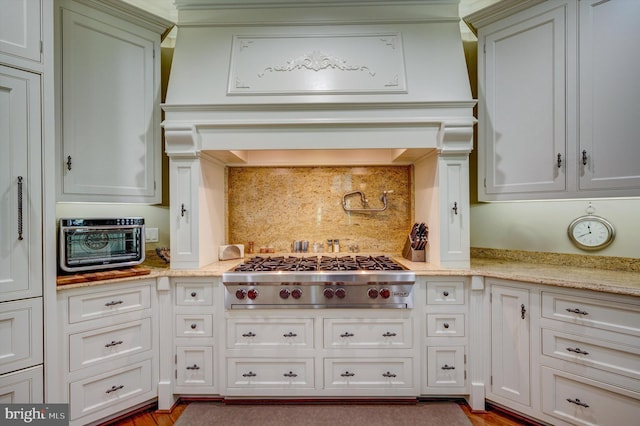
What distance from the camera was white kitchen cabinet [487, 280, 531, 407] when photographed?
1792 mm

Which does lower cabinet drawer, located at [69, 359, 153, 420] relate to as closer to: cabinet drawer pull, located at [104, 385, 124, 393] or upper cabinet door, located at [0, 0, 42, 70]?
cabinet drawer pull, located at [104, 385, 124, 393]

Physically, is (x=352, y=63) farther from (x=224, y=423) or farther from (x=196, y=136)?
(x=224, y=423)

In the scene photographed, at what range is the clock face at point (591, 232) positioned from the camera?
1999mm

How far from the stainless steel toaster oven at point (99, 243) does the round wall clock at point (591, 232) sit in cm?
321

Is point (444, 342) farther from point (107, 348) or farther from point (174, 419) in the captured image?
point (107, 348)

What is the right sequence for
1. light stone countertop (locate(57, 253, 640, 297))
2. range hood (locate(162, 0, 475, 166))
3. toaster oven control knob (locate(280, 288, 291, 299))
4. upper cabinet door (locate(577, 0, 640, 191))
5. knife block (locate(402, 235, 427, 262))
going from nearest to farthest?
1. light stone countertop (locate(57, 253, 640, 297))
2. upper cabinet door (locate(577, 0, 640, 191))
3. toaster oven control knob (locate(280, 288, 291, 299))
4. range hood (locate(162, 0, 475, 166))
5. knife block (locate(402, 235, 427, 262))

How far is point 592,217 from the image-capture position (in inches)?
81.0

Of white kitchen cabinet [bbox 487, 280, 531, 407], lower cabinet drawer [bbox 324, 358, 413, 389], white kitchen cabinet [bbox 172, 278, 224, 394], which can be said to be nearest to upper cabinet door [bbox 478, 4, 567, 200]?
white kitchen cabinet [bbox 487, 280, 531, 407]

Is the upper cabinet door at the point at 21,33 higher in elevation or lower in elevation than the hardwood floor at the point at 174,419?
higher

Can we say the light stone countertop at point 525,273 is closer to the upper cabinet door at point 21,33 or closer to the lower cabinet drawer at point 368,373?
the lower cabinet drawer at point 368,373

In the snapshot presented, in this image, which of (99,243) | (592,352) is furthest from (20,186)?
(592,352)

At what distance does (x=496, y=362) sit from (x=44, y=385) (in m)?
2.75

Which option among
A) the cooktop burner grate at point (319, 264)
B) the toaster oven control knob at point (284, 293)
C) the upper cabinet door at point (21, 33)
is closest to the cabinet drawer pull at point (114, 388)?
the cooktop burner grate at point (319, 264)

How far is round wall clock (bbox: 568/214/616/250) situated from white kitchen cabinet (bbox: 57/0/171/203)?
3.22m
